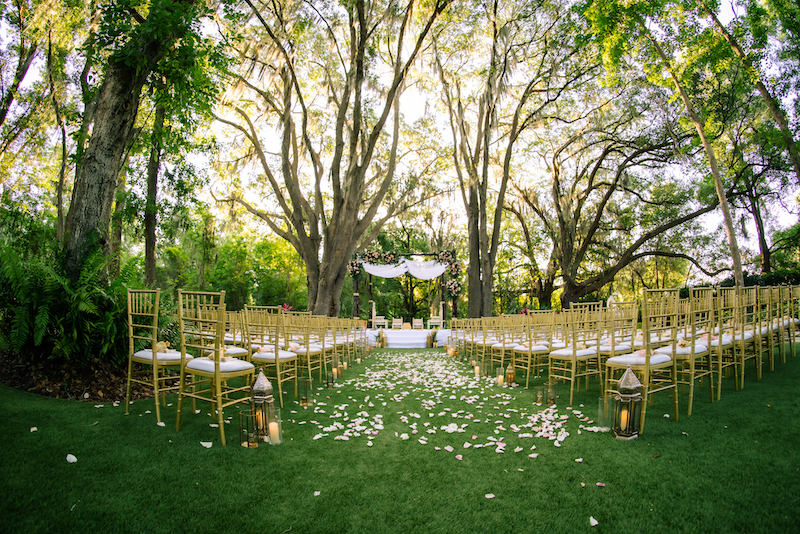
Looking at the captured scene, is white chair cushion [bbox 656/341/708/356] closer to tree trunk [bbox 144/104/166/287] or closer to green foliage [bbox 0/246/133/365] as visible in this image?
green foliage [bbox 0/246/133/365]

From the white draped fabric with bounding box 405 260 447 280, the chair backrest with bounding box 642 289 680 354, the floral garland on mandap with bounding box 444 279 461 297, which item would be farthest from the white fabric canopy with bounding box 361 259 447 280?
the chair backrest with bounding box 642 289 680 354

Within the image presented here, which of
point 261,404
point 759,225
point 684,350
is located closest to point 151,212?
point 261,404

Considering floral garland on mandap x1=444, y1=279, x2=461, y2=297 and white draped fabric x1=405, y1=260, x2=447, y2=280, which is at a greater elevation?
white draped fabric x1=405, y1=260, x2=447, y2=280

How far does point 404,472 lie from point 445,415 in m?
1.34

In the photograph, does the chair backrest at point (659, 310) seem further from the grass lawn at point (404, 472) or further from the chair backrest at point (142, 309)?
the chair backrest at point (142, 309)

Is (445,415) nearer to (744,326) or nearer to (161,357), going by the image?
(161,357)

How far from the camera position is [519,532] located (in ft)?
5.67

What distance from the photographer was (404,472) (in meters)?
2.34

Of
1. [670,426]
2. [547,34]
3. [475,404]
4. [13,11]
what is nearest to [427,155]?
[547,34]

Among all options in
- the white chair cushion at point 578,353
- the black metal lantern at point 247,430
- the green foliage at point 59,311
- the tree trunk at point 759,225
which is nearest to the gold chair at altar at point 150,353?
the green foliage at point 59,311

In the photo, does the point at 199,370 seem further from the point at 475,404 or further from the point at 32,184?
the point at 32,184

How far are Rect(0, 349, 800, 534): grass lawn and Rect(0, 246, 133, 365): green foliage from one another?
448 mm

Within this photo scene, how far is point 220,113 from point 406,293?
12624 millimetres

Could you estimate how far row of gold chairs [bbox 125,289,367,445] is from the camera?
2814mm
